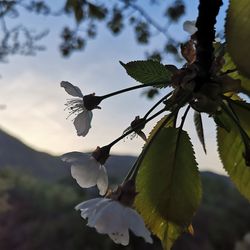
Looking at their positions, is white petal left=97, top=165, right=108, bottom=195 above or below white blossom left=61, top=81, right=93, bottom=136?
below

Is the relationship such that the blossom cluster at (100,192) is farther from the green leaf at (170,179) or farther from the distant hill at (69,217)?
the distant hill at (69,217)

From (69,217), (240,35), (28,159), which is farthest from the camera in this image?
(28,159)

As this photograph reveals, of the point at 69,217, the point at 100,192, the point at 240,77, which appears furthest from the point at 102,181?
the point at 69,217

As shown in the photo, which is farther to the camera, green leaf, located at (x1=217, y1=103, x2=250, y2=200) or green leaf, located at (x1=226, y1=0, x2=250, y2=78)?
green leaf, located at (x1=217, y1=103, x2=250, y2=200)

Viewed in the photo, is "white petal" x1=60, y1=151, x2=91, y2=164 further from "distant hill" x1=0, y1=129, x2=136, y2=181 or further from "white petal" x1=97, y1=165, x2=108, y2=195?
"distant hill" x1=0, y1=129, x2=136, y2=181

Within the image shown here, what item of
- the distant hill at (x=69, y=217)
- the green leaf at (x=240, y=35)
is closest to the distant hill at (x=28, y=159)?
the distant hill at (x=69, y=217)

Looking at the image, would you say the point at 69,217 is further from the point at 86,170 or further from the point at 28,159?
the point at 86,170

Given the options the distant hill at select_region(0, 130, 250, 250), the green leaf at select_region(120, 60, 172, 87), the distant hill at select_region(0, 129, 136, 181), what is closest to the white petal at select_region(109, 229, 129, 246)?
the green leaf at select_region(120, 60, 172, 87)
